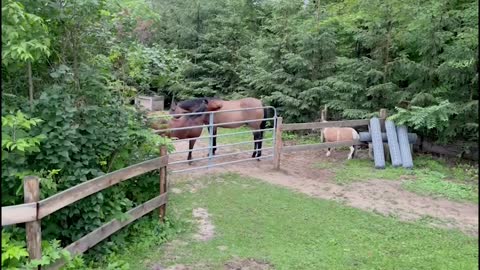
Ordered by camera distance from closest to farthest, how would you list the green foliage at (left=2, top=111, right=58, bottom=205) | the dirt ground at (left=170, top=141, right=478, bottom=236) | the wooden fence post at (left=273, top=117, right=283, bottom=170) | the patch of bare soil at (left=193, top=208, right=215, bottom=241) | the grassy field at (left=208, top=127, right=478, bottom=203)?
1. the green foliage at (left=2, top=111, right=58, bottom=205)
2. the patch of bare soil at (left=193, top=208, right=215, bottom=241)
3. the dirt ground at (left=170, top=141, right=478, bottom=236)
4. the grassy field at (left=208, top=127, right=478, bottom=203)
5. the wooden fence post at (left=273, top=117, right=283, bottom=170)

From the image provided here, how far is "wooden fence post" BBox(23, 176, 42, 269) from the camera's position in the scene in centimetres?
241

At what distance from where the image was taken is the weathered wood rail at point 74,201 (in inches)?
94.4

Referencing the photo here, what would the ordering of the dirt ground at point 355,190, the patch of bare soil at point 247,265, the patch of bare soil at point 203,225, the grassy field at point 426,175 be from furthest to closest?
the grassy field at point 426,175 < the dirt ground at point 355,190 < the patch of bare soil at point 203,225 < the patch of bare soil at point 247,265

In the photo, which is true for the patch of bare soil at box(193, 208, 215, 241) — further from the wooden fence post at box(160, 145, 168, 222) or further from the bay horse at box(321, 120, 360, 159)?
the bay horse at box(321, 120, 360, 159)

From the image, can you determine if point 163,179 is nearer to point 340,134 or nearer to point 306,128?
point 306,128

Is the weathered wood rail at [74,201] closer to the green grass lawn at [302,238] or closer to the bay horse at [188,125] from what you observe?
the green grass lawn at [302,238]

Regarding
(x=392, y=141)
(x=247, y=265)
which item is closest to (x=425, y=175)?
(x=392, y=141)

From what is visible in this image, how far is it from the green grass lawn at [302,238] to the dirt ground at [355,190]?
257 mm

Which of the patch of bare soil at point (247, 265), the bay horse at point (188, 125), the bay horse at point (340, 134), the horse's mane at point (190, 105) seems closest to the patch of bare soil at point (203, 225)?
the patch of bare soil at point (247, 265)

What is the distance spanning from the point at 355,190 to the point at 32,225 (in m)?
3.99

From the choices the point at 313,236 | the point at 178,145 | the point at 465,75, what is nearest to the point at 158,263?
the point at 313,236

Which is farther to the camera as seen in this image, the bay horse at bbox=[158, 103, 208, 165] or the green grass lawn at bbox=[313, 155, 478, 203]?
the bay horse at bbox=[158, 103, 208, 165]

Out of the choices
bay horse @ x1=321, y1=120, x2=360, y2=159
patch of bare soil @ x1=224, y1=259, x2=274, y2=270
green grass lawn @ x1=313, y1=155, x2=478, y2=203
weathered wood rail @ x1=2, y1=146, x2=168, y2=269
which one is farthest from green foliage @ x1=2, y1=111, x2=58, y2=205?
bay horse @ x1=321, y1=120, x2=360, y2=159

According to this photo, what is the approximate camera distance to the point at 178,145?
25.3 feet
